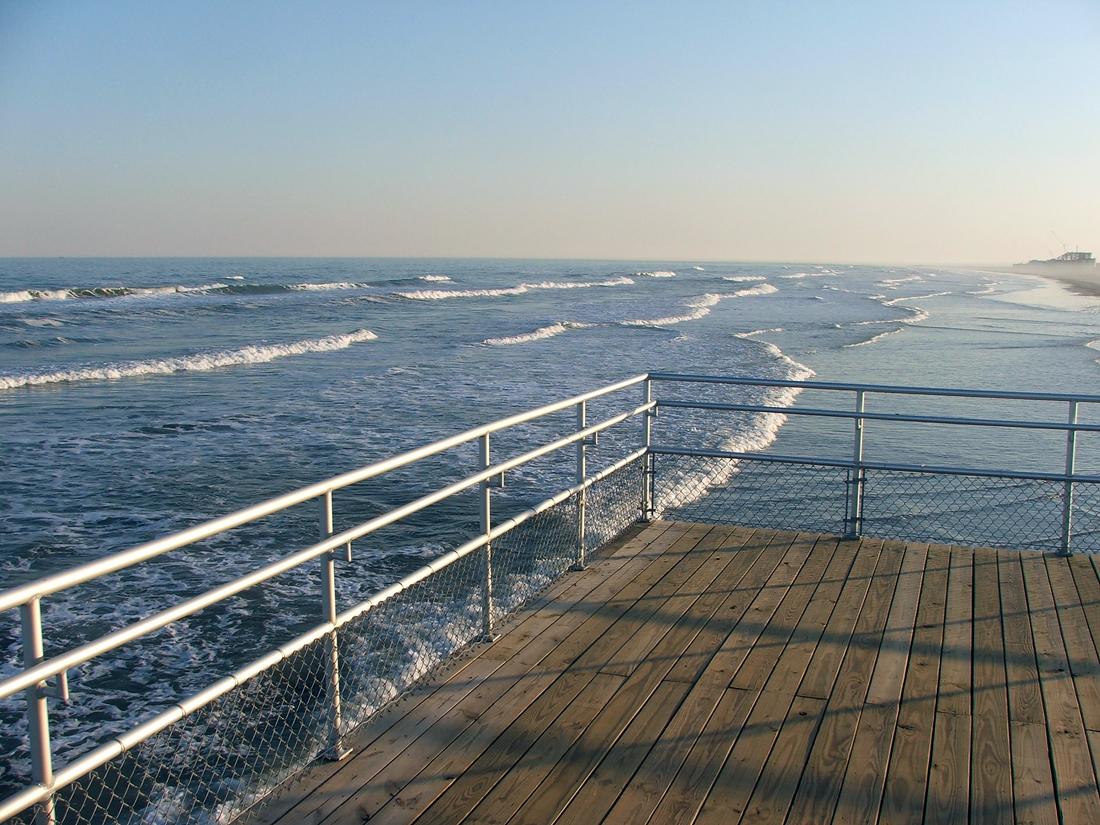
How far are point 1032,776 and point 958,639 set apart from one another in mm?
1299

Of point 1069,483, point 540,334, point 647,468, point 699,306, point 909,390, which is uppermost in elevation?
point 909,390

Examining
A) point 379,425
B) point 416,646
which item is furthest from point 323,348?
point 416,646

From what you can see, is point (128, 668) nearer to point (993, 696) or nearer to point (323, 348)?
point (993, 696)

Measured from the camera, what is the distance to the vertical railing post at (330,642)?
3.28 m

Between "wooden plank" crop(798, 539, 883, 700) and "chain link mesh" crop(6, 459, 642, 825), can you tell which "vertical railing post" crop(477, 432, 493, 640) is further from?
"wooden plank" crop(798, 539, 883, 700)

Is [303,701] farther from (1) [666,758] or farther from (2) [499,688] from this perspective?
(1) [666,758]

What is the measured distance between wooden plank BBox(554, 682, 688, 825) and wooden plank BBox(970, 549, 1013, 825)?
106 cm

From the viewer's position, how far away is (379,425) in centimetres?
1405

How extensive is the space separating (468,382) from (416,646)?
1283 centimetres

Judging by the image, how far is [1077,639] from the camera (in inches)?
178

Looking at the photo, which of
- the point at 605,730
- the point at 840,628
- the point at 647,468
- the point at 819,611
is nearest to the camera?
the point at 605,730

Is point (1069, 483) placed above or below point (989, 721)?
above

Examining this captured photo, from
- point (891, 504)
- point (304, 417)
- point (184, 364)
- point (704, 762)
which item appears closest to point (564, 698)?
point (704, 762)

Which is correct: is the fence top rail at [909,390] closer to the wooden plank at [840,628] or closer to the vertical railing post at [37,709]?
the wooden plank at [840,628]
